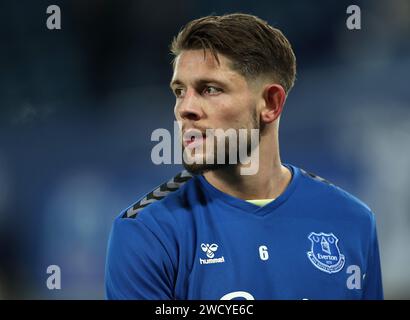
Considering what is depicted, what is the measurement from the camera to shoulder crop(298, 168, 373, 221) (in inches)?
131

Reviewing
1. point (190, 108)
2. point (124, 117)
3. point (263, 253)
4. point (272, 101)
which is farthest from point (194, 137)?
point (124, 117)

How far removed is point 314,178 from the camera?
137 inches

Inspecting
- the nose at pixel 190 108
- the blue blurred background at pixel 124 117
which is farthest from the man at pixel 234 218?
the blue blurred background at pixel 124 117

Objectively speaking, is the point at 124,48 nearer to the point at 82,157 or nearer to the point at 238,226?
the point at 82,157

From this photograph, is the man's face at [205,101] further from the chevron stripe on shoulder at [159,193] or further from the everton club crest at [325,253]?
the everton club crest at [325,253]

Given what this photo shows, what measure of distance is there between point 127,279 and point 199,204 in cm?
54

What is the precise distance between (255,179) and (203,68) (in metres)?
0.67

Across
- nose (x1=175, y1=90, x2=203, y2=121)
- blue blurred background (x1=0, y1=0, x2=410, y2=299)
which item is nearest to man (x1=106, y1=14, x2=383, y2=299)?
nose (x1=175, y1=90, x2=203, y2=121)

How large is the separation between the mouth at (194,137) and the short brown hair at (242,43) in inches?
14.8

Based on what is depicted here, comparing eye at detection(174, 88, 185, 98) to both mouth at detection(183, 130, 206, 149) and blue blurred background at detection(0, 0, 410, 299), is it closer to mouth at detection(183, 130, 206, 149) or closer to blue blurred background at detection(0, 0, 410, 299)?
mouth at detection(183, 130, 206, 149)

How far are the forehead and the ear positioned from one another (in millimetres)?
208

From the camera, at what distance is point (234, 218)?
3.10 metres

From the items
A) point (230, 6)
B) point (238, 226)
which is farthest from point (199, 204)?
point (230, 6)

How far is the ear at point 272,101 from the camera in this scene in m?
3.14
